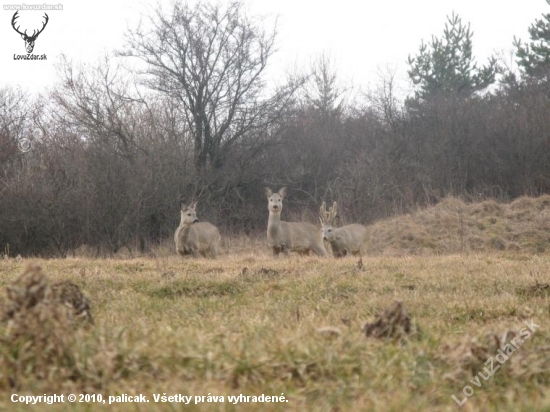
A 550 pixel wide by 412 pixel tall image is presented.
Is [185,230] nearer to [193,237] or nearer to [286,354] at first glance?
[193,237]

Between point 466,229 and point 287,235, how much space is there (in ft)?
18.2

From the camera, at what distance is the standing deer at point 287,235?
16953mm

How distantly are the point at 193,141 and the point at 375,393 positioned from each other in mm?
26055

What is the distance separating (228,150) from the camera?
97.0ft

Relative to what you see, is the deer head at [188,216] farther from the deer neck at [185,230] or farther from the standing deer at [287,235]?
the standing deer at [287,235]

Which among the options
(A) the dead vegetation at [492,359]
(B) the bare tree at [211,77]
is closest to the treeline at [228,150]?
(B) the bare tree at [211,77]

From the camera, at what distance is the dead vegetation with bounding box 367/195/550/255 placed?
1866 cm

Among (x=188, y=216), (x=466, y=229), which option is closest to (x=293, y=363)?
(x=188, y=216)

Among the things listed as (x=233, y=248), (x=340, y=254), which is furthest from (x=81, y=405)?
(x=233, y=248)

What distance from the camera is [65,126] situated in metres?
25.4

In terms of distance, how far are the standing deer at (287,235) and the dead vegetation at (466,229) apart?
1.82 meters

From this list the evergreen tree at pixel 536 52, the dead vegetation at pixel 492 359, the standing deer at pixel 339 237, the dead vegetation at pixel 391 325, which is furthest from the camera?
the evergreen tree at pixel 536 52

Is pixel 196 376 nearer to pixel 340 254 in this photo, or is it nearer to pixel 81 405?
pixel 81 405

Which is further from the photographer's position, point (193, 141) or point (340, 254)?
point (193, 141)
